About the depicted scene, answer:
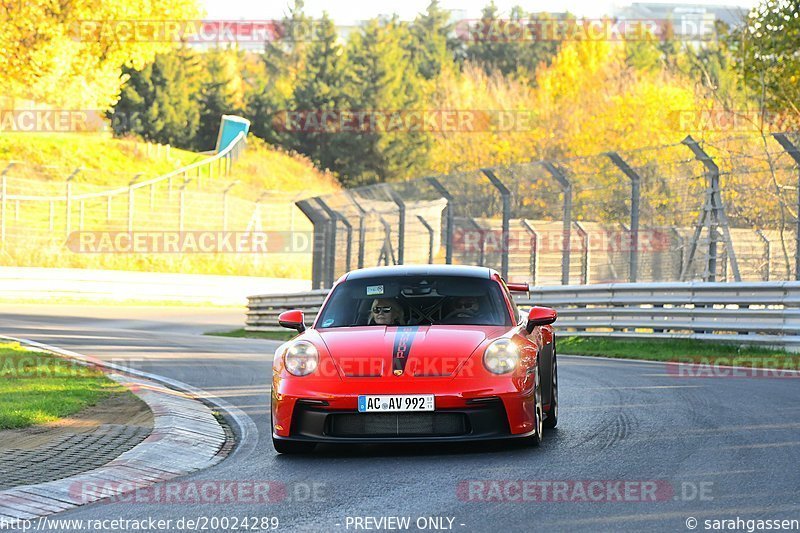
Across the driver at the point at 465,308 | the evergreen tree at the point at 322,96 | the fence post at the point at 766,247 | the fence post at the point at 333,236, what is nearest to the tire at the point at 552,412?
the driver at the point at 465,308

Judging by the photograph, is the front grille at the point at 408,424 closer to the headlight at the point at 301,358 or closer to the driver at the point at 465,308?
the headlight at the point at 301,358

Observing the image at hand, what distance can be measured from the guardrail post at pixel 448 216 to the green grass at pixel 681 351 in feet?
9.84

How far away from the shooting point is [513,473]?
713 cm

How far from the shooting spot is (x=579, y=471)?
7105 mm

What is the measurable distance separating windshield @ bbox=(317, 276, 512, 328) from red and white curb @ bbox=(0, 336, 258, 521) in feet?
3.81

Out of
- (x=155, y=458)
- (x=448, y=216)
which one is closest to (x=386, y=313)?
(x=155, y=458)

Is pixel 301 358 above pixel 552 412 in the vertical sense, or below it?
above

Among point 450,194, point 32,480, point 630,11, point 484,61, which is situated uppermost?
point 630,11

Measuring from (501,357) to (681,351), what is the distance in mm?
8964

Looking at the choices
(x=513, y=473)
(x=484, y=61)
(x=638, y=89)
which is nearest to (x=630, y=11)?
(x=484, y=61)

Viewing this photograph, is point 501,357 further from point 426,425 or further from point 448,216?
point 448,216

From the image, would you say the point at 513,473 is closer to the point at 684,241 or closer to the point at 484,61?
the point at 684,241

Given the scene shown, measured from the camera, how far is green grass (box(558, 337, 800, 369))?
15.0 m

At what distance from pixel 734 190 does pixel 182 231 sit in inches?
1131
